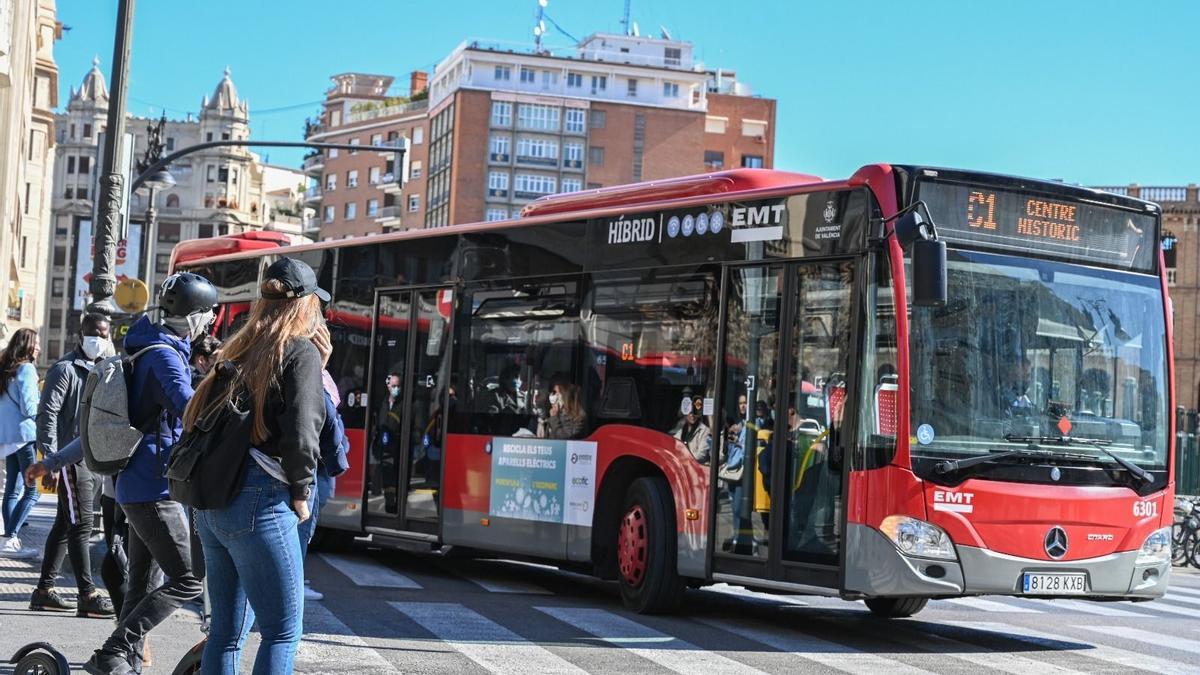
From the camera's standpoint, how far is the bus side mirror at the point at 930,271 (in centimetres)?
981

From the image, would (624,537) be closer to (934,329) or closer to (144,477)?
(934,329)

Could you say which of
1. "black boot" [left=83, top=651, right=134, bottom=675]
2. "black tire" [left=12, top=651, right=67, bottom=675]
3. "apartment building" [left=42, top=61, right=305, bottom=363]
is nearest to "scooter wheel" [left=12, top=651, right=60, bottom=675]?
"black tire" [left=12, top=651, right=67, bottom=675]

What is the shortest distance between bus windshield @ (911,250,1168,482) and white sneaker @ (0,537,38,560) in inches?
291

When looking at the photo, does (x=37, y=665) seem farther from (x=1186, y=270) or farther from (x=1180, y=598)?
(x=1186, y=270)

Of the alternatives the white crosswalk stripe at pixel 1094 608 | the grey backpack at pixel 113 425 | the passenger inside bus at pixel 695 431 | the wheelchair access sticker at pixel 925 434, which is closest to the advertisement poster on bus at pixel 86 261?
the white crosswalk stripe at pixel 1094 608

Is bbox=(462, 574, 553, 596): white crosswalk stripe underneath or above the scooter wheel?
underneath

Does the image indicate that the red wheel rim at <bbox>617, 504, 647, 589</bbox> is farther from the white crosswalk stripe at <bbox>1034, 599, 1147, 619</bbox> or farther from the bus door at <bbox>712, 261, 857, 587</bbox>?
the white crosswalk stripe at <bbox>1034, 599, 1147, 619</bbox>

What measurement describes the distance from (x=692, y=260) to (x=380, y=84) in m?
133

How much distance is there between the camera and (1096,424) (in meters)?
10.6

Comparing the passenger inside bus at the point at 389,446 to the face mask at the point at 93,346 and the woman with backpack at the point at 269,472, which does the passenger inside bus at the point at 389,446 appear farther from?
the woman with backpack at the point at 269,472

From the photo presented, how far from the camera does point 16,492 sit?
13211 millimetres

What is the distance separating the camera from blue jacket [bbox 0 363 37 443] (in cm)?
1243

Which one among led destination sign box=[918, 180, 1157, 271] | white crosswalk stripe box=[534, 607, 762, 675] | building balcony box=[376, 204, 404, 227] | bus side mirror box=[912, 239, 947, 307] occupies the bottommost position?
white crosswalk stripe box=[534, 607, 762, 675]

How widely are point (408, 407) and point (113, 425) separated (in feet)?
25.5
